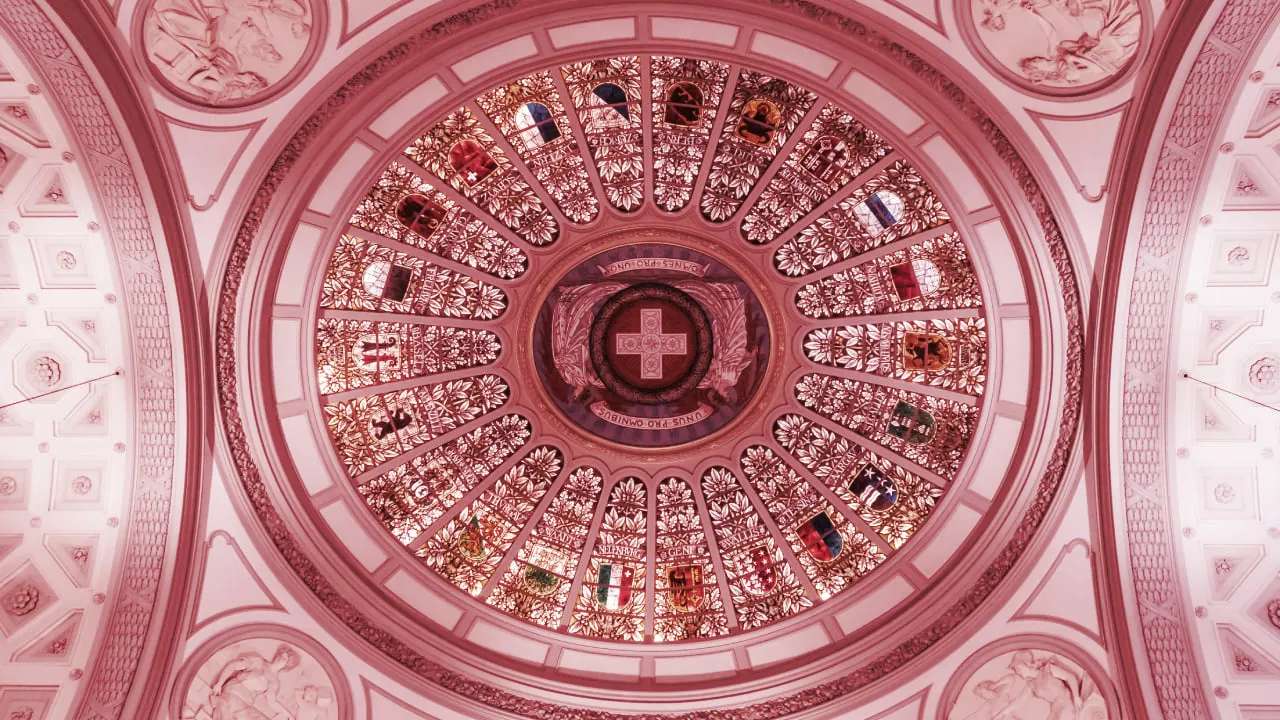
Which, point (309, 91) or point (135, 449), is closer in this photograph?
point (309, 91)

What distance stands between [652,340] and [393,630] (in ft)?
18.4

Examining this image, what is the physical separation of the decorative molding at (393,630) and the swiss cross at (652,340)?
17.1ft

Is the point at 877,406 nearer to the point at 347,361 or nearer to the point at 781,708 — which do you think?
the point at 781,708

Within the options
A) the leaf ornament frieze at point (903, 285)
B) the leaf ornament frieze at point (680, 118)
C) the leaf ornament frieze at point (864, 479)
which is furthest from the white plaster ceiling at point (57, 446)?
the leaf ornament frieze at point (903, 285)

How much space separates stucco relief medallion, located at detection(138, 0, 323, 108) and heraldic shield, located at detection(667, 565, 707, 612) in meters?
8.69

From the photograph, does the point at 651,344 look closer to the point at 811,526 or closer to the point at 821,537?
the point at 811,526

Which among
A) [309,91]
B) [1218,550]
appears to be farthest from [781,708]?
[309,91]

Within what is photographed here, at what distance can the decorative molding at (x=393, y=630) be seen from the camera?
1056 cm

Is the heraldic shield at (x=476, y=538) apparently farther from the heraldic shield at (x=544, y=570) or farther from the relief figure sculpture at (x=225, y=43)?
the relief figure sculpture at (x=225, y=43)

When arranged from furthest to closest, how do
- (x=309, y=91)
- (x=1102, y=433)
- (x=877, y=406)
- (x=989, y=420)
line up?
(x=877, y=406)
(x=989, y=420)
(x=1102, y=433)
(x=309, y=91)

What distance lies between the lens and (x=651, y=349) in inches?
566

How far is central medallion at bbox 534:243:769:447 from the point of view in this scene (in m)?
14.1

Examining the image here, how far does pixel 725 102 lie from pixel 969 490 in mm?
6211

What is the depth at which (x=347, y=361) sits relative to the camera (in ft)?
42.9
